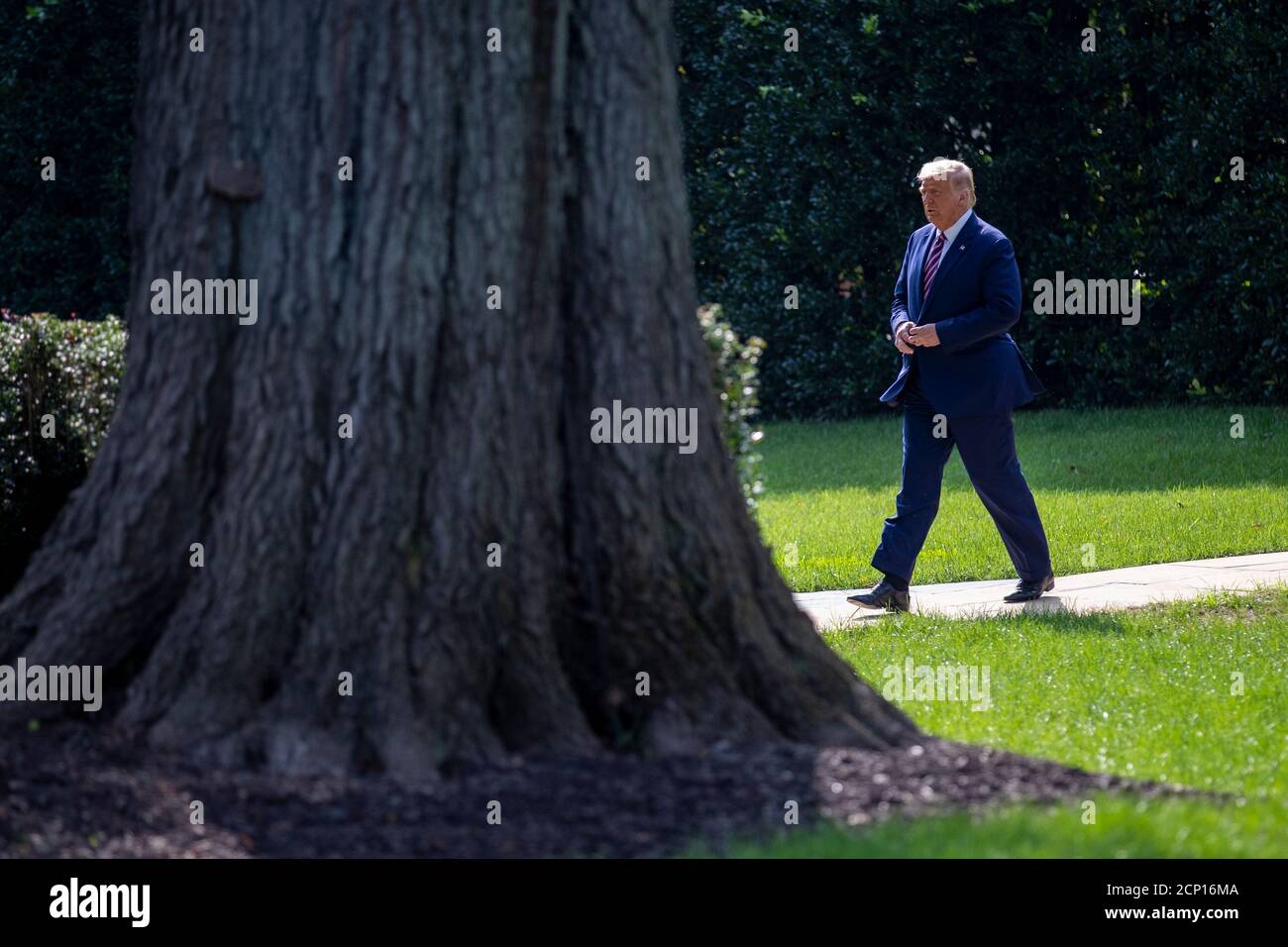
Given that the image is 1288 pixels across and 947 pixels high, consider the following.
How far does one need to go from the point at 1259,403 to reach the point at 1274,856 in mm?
11631

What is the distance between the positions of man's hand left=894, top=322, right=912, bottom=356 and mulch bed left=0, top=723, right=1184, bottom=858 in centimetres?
375

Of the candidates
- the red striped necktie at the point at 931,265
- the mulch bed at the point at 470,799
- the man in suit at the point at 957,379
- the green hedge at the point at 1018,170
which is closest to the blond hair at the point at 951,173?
the man in suit at the point at 957,379

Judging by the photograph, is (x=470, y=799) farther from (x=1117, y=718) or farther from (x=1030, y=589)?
(x=1030, y=589)

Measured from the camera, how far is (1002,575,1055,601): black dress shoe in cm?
837

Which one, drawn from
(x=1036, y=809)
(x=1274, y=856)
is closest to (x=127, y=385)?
(x=1036, y=809)

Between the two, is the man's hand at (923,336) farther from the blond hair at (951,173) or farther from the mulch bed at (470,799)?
the mulch bed at (470,799)

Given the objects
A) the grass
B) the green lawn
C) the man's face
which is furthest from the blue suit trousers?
the green lawn

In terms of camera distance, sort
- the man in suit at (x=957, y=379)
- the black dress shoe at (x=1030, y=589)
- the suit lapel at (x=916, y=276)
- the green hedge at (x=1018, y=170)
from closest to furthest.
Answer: the man in suit at (x=957, y=379) < the suit lapel at (x=916, y=276) < the black dress shoe at (x=1030, y=589) < the green hedge at (x=1018, y=170)

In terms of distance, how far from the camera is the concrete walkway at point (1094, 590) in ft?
26.9

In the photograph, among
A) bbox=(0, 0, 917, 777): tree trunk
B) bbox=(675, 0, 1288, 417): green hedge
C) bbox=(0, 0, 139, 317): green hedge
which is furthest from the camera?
bbox=(0, 0, 139, 317): green hedge

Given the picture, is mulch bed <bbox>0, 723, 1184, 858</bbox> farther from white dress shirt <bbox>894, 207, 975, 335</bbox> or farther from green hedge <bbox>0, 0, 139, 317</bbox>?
green hedge <bbox>0, 0, 139, 317</bbox>

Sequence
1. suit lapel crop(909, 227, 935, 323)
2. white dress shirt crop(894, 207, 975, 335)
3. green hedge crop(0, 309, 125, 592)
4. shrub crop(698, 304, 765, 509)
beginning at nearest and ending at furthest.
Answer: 1. shrub crop(698, 304, 765, 509)
2. green hedge crop(0, 309, 125, 592)
3. white dress shirt crop(894, 207, 975, 335)
4. suit lapel crop(909, 227, 935, 323)

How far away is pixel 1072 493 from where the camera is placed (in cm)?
1189

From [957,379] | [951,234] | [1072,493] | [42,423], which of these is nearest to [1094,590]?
[957,379]
